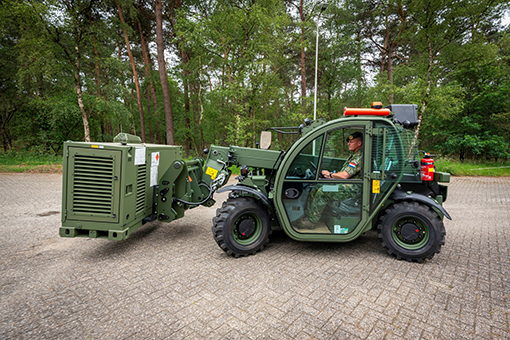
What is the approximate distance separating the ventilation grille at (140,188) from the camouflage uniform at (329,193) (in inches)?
95.5

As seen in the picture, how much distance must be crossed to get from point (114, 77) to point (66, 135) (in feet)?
19.7

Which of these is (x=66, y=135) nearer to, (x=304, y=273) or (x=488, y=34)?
(x=304, y=273)

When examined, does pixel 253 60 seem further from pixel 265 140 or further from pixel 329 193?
pixel 329 193

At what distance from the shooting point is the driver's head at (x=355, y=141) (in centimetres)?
333

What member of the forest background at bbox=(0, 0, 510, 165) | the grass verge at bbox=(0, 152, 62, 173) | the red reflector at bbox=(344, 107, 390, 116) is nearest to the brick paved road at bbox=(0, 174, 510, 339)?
the red reflector at bbox=(344, 107, 390, 116)

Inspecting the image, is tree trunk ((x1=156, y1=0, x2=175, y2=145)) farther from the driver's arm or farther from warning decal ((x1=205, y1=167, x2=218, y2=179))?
the driver's arm

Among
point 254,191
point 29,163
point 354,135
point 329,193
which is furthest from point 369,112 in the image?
point 29,163

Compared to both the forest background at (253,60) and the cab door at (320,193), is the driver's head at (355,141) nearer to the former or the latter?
the cab door at (320,193)

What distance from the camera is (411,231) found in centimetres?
324

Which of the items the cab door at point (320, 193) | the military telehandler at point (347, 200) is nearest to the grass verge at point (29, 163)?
the military telehandler at point (347, 200)

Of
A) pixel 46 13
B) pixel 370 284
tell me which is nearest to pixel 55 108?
pixel 46 13

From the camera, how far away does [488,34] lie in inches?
661

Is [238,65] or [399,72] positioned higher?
[399,72]

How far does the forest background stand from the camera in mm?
11930
